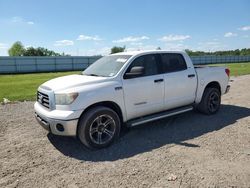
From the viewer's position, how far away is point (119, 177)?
3.99 metres

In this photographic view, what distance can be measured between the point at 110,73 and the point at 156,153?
1986 millimetres

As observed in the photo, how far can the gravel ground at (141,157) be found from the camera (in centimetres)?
389

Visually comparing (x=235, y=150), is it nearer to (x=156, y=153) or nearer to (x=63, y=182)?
(x=156, y=153)

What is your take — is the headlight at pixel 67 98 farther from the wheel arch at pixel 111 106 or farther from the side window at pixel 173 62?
the side window at pixel 173 62

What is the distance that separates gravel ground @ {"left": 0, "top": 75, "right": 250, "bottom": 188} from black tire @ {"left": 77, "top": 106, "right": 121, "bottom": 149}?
19 centimetres

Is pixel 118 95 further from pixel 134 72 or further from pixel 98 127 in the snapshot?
pixel 98 127

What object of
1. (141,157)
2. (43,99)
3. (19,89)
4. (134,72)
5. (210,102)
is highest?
(134,72)

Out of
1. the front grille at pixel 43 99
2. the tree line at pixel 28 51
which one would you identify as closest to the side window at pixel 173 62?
the front grille at pixel 43 99

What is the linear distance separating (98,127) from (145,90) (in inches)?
53.8

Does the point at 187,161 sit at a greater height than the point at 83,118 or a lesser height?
lesser

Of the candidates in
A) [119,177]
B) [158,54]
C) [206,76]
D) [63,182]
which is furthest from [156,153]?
[206,76]

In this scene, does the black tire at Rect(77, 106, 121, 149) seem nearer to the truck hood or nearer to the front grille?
the truck hood

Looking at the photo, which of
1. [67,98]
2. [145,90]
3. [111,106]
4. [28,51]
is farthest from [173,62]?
[28,51]

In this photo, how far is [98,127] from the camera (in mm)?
5168
